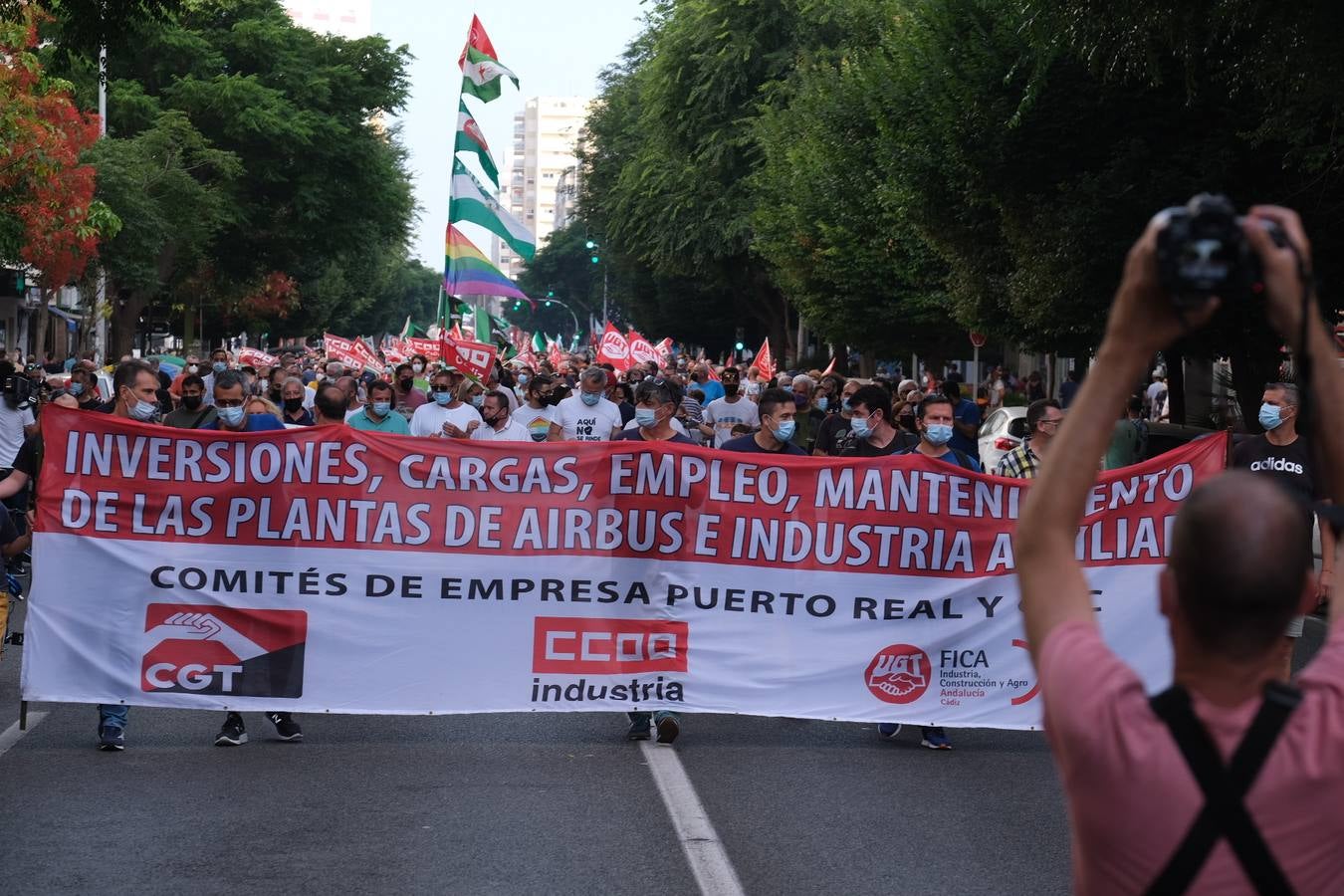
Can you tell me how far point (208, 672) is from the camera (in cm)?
873

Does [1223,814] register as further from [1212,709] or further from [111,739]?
[111,739]

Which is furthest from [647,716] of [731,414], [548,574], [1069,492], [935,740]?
[731,414]

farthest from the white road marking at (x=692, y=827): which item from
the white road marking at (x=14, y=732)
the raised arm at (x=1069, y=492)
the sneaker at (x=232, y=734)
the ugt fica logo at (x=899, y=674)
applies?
the raised arm at (x=1069, y=492)

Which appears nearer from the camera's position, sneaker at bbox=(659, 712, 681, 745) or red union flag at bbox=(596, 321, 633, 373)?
sneaker at bbox=(659, 712, 681, 745)

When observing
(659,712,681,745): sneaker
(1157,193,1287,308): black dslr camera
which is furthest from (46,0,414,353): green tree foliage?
(1157,193,1287,308): black dslr camera

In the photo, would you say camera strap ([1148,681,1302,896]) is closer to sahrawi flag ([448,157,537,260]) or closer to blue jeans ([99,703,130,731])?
blue jeans ([99,703,130,731])

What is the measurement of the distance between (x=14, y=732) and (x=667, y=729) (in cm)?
311

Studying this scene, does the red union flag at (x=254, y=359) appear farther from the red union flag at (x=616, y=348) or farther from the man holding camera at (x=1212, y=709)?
the man holding camera at (x=1212, y=709)

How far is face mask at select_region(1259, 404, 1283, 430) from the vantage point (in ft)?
33.3

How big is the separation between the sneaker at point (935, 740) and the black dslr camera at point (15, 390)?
931cm

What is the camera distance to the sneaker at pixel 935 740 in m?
9.06

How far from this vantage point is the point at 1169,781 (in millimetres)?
2199

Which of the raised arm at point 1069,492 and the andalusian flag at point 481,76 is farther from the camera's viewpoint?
the andalusian flag at point 481,76

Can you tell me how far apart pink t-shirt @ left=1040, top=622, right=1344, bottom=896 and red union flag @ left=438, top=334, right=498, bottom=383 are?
20.0 metres
